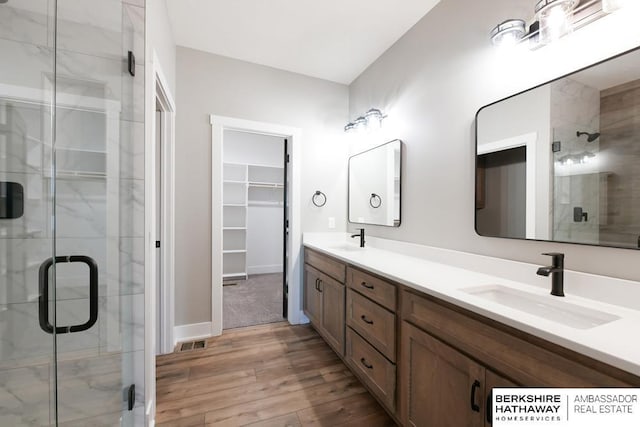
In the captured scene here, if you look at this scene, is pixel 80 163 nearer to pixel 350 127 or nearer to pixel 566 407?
pixel 566 407

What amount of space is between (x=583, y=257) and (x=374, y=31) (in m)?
2.18

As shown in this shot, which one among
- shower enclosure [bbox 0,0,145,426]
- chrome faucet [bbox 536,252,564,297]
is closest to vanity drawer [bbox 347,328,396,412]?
chrome faucet [bbox 536,252,564,297]

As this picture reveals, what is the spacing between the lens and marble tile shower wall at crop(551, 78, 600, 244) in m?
1.13

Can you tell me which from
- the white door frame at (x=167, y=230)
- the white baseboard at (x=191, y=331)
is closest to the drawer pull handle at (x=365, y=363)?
the white baseboard at (x=191, y=331)

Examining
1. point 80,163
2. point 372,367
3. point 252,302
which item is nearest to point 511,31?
point 372,367

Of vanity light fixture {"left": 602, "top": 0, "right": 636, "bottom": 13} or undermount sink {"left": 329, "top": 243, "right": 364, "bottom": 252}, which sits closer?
vanity light fixture {"left": 602, "top": 0, "right": 636, "bottom": 13}

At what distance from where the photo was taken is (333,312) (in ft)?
7.13

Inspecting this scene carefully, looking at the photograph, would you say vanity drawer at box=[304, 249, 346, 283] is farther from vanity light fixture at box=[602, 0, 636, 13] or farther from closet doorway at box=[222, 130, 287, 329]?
vanity light fixture at box=[602, 0, 636, 13]

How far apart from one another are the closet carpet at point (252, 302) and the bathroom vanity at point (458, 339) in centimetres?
129

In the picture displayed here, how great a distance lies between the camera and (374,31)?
2234 millimetres

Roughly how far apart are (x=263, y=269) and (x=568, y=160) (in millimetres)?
4596

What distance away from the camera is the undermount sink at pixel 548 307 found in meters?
1.01

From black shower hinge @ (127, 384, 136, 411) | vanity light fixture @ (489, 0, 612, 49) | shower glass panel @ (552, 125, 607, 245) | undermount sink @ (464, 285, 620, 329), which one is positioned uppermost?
vanity light fixture @ (489, 0, 612, 49)

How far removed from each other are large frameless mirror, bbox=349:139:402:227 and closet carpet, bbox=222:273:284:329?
4.99 feet
